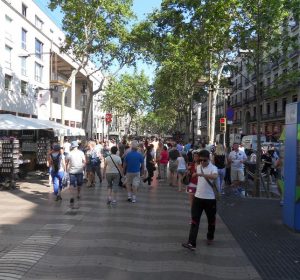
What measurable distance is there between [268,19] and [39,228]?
28.4 ft

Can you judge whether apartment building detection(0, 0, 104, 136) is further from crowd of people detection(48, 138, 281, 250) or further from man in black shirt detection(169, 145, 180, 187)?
man in black shirt detection(169, 145, 180, 187)

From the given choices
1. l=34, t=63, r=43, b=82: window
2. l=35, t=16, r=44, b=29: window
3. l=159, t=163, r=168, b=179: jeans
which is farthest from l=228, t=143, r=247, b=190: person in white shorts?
l=35, t=16, r=44, b=29: window

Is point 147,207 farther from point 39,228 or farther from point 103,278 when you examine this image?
point 103,278

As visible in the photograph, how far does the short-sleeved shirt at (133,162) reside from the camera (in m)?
12.7

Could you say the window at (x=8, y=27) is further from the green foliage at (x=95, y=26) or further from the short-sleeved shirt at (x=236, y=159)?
the short-sleeved shirt at (x=236, y=159)

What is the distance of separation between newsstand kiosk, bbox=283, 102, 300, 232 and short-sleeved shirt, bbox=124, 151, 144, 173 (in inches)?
181

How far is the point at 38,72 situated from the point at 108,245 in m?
38.7

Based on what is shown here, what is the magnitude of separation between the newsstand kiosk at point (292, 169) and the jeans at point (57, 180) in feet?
20.4

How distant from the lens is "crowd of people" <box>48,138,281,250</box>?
25.1 feet

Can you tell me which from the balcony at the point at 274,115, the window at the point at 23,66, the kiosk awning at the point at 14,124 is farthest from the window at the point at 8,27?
the balcony at the point at 274,115

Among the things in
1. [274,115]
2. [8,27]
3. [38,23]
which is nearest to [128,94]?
[274,115]

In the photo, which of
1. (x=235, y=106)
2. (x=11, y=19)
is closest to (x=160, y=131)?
(x=235, y=106)

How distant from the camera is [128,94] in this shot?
71688mm

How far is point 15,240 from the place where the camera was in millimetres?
7785
